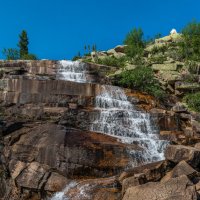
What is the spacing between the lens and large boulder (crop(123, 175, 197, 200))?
1259 cm

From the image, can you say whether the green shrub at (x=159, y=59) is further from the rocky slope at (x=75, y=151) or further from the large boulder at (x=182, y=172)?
the large boulder at (x=182, y=172)

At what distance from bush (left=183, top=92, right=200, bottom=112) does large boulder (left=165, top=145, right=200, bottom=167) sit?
15.1 meters

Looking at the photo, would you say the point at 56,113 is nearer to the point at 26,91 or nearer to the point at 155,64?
the point at 26,91

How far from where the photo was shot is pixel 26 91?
27547 millimetres

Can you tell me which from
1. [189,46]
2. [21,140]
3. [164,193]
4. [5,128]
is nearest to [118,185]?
[164,193]

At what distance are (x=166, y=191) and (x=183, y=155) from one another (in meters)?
6.02

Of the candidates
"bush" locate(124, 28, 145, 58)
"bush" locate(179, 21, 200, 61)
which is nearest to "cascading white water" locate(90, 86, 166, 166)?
"bush" locate(179, 21, 200, 61)

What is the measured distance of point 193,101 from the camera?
33.8 meters

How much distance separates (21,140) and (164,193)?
10.8 metres

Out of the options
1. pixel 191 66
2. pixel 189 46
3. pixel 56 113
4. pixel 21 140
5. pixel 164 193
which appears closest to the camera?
pixel 164 193

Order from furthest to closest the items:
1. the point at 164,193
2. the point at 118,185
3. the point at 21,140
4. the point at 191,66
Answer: the point at 191,66 → the point at 21,140 → the point at 118,185 → the point at 164,193

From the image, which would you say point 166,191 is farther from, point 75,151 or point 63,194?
point 75,151

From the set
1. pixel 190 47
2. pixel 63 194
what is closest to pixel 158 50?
pixel 190 47

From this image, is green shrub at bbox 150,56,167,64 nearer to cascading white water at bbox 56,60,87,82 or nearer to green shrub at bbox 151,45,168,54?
green shrub at bbox 151,45,168,54
